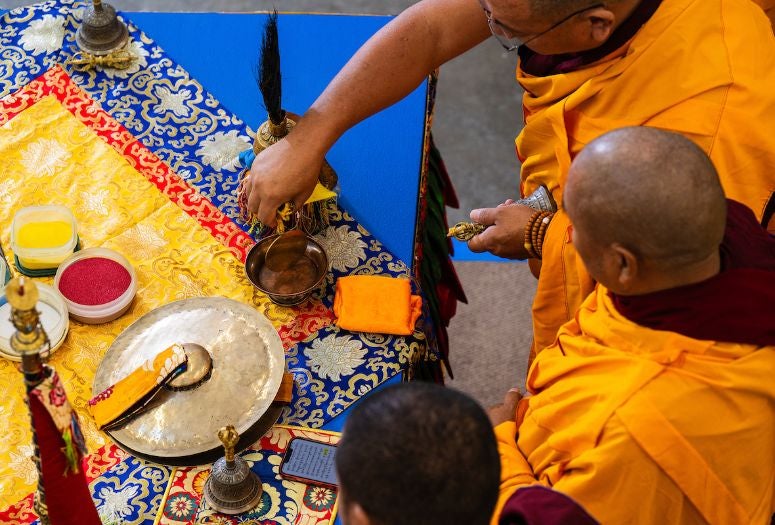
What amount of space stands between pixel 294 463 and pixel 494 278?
192 cm

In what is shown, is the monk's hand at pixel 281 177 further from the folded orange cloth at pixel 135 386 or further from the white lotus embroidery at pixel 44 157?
the white lotus embroidery at pixel 44 157

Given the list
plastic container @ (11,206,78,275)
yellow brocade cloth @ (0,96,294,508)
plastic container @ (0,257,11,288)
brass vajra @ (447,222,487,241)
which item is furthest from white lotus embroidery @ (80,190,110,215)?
brass vajra @ (447,222,487,241)

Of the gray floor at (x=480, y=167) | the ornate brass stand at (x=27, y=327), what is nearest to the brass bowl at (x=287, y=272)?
the ornate brass stand at (x=27, y=327)

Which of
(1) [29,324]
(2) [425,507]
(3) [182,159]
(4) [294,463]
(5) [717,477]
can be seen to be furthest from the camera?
(3) [182,159]

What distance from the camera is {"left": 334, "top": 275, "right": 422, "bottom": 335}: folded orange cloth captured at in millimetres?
1994

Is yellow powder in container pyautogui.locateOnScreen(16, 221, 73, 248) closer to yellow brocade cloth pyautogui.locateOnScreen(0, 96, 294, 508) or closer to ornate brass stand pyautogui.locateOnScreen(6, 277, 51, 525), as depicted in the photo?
yellow brocade cloth pyautogui.locateOnScreen(0, 96, 294, 508)

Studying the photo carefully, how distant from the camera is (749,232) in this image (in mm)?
1622

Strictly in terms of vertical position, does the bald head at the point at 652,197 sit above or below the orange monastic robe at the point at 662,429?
above

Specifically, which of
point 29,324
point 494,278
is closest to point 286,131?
point 29,324

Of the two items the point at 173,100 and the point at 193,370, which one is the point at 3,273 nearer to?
the point at 193,370

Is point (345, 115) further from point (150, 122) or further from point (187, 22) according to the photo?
point (187, 22)

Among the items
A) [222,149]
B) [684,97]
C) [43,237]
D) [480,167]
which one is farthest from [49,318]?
[480,167]

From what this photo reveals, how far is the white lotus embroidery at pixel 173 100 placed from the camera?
95.3 inches

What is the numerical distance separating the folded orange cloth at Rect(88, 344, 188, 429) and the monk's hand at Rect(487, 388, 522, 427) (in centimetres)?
69
